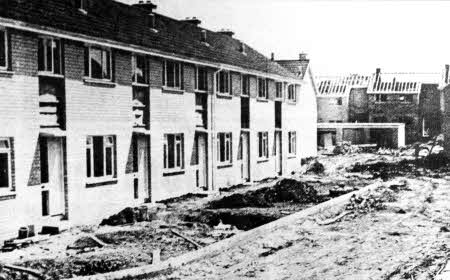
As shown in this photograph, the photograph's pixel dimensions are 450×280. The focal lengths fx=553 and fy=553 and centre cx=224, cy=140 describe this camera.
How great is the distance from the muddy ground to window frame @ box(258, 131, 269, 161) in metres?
2.33

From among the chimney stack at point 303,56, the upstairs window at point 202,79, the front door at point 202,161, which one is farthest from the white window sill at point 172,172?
the chimney stack at point 303,56

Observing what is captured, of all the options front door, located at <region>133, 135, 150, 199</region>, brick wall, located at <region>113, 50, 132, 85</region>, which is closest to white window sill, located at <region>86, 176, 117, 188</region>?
front door, located at <region>133, 135, 150, 199</region>

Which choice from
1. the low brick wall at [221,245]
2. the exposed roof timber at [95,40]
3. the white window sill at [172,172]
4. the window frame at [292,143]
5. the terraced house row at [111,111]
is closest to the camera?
the low brick wall at [221,245]

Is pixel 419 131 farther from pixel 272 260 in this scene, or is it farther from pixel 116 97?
pixel 272 260

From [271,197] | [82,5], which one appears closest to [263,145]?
[271,197]

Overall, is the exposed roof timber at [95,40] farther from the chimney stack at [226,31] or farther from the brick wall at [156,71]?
the chimney stack at [226,31]

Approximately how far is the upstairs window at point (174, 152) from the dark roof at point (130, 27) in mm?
3329

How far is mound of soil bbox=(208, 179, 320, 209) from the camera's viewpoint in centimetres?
1979

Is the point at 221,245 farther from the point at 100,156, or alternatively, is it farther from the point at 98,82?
the point at 98,82

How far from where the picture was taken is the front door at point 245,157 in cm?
2842

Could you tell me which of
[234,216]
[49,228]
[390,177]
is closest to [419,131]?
[390,177]

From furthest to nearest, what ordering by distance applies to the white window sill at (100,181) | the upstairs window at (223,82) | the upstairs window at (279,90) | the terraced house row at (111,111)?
1. the upstairs window at (279,90)
2. the upstairs window at (223,82)
3. the white window sill at (100,181)
4. the terraced house row at (111,111)

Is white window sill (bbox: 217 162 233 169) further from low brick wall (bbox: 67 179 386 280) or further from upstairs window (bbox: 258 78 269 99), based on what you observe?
low brick wall (bbox: 67 179 386 280)

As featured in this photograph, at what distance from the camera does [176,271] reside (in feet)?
35.3
